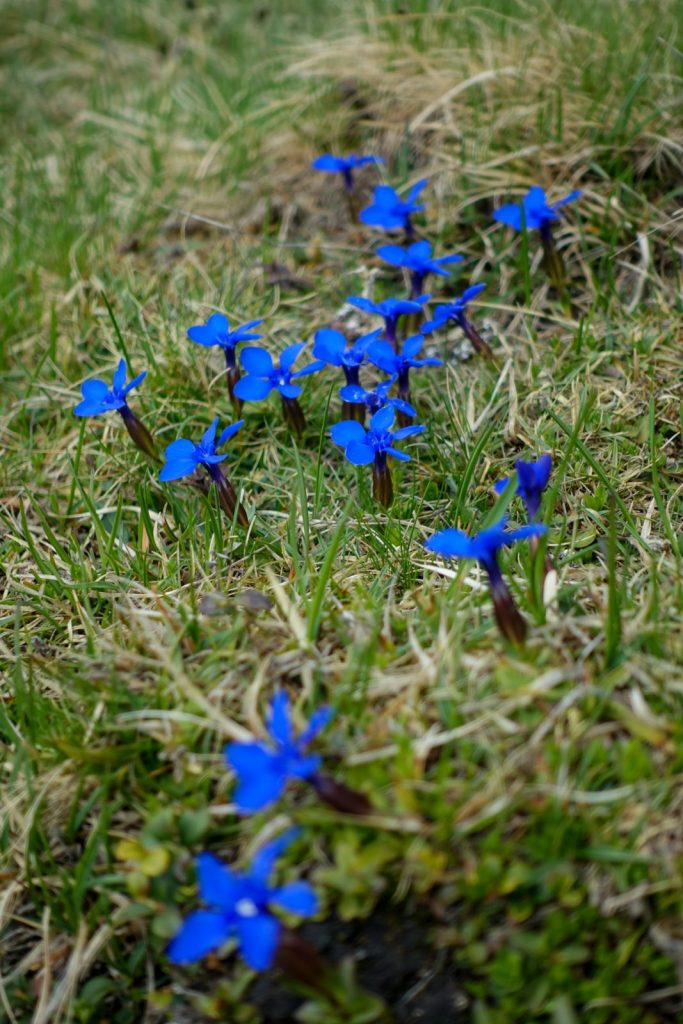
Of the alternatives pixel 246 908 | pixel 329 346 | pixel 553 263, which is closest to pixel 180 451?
pixel 329 346

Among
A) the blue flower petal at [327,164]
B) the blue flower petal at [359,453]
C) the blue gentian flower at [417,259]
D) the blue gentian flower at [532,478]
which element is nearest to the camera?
the blue gentian flower at [532,478]

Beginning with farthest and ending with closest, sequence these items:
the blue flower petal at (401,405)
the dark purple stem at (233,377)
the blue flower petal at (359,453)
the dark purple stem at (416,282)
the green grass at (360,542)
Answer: the dark purple stem at (416,282)
the dark purple stem at (233,377)
the blue flower petal at (401,405)
the blue flower petal at (359,453)
the green grass at (360,542)

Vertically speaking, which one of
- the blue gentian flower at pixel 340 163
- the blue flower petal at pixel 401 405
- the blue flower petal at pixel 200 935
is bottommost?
the blue flower petal at pixel 200 935

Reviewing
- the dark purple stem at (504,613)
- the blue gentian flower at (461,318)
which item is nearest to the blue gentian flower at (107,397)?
the blue gentian flower at (461,318)

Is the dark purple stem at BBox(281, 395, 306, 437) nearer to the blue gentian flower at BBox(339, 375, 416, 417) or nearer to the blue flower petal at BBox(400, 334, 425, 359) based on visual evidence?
the blue gentian flower at BBox(339, 375, 416, 417)

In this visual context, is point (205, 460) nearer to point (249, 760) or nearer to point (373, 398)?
point (373, 398)

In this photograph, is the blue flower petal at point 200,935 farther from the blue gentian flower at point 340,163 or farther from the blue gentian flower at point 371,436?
the blue gentian flower at point 340,163
